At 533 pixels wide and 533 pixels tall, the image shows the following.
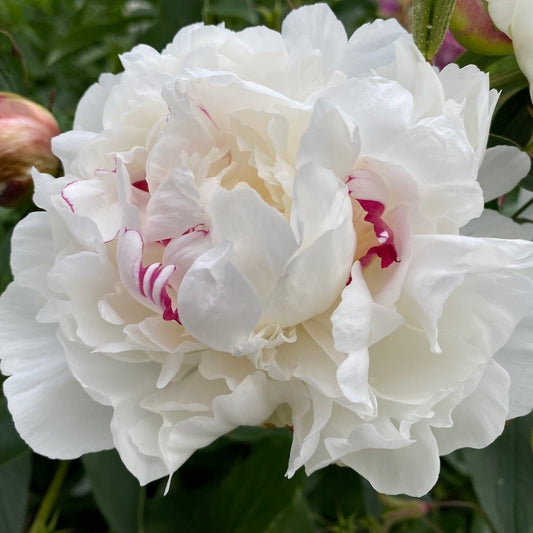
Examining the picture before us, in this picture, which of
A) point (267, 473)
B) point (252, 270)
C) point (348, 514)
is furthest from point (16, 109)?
point (348, 514)

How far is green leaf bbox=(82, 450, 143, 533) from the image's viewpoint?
62 cm

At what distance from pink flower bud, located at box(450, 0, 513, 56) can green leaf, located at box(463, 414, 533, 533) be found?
257 millimetres

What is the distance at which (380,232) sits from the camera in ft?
1.11

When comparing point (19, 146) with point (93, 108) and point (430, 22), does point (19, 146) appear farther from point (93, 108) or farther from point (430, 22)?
point (430, 22)

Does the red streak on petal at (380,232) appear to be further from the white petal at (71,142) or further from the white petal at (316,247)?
the white petal at (71,142)

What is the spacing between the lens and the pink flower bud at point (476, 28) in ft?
1.31

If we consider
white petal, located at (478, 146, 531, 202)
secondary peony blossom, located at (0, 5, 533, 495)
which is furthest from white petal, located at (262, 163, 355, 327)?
white petal, located at (478, 146, 531, 202)

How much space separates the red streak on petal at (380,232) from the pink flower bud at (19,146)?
0.87 ft

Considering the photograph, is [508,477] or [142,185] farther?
[508,477]

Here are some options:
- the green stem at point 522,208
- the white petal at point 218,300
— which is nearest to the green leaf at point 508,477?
the green stem at point 522,208

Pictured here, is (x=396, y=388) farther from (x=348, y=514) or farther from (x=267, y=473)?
(x=348, y=514)

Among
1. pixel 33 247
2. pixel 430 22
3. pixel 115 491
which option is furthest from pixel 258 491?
pixel 430 22

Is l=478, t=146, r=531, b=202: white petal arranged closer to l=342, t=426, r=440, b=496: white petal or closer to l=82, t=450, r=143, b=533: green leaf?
l=342, t=426, r=440, b=496: white petal

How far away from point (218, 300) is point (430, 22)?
0.57 ft
